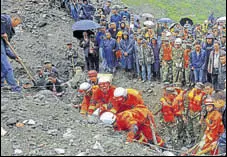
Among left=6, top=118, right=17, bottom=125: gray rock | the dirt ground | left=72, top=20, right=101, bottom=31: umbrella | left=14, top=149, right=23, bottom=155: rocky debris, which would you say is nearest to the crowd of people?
left=72, top=20, right=101, bottom=31: umbrella

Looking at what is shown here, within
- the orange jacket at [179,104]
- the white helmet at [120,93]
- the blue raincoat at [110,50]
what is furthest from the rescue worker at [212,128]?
the blue raincoat at [110,50]

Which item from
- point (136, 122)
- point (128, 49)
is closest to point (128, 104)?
point (136, 122)

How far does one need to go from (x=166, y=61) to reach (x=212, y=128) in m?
5.79

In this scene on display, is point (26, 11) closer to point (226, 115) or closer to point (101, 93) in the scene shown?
point (101, 93)

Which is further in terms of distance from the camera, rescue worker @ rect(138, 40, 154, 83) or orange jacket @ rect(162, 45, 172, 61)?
rescue worker @ rect(138, 40, 154, 83)

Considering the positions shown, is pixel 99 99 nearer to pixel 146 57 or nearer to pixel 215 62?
pixel 215 62

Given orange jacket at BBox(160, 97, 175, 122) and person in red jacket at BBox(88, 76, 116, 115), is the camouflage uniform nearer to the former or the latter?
orange jacket at BBox(160, 97, 175, 122)

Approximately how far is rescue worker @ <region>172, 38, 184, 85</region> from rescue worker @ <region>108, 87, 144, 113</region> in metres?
4.84

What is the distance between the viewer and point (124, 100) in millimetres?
11141

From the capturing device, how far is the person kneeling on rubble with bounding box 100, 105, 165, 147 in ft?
A: 35.1

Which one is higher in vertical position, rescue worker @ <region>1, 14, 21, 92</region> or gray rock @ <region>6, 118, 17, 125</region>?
rescue worker @ <region>1, 14, 21, 92</region>

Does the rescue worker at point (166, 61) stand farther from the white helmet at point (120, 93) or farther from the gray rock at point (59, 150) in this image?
the gray rock at point (59, 150)

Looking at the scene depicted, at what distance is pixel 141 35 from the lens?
16391 mm

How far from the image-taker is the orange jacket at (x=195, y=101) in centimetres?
1240
